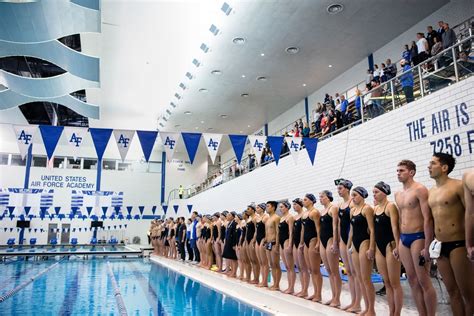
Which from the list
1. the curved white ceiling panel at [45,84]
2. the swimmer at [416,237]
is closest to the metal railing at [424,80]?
the swimmer at [416,237]

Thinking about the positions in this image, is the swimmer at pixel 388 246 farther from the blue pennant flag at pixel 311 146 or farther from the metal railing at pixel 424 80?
the blue pennant flag at pixel 311 146

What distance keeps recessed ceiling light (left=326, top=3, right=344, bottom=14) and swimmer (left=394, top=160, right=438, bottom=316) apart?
7267mm

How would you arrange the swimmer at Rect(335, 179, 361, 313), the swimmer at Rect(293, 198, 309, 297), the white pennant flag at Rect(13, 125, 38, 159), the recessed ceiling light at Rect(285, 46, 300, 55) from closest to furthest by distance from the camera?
1. the swimmer at Rect(335, 179, 361, 313)
2. the swimmer at Rect(293, 198, 309, 297)
3. the white pennant flag at Rect(13, 125, 38, 159)
4. the recessed ceiling light at Rect(285, 46, 300, 55)

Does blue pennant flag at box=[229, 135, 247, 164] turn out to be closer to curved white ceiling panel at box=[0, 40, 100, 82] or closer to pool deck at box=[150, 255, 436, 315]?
pool deck at box=[150, 255, 436, 315]

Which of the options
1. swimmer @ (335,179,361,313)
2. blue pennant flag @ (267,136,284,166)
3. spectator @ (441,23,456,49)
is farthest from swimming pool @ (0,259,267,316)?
spectator @ (441,23,456,49)

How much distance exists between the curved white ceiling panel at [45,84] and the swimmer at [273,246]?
1077 centimetres

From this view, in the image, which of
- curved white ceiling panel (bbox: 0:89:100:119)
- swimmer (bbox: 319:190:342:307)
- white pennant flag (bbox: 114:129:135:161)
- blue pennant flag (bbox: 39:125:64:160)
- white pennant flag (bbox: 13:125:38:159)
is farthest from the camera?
curved white ceiling panel (bbox: 0:89:100:119)

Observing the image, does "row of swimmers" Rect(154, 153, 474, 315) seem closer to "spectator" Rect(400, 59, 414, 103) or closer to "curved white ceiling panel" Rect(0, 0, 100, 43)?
"spectator" Rect(400, 59, 414, 103)

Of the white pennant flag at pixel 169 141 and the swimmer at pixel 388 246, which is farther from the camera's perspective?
the white pennant flag at pixel 169 141

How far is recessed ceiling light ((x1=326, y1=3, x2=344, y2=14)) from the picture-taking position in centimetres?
964

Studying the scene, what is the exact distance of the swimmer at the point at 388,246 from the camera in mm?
3797

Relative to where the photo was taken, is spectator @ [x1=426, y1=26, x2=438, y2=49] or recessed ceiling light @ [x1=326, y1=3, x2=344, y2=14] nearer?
spectator @ [x1=426, y1=26, x2=438, y2=49]

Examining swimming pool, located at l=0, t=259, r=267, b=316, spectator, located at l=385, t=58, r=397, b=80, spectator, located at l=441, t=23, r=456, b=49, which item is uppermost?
spectator, located at l=385, t=58, r=397, b=80

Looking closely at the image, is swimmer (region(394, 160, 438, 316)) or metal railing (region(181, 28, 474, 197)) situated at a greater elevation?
metal railing (region(181, 28, 474, 197))
